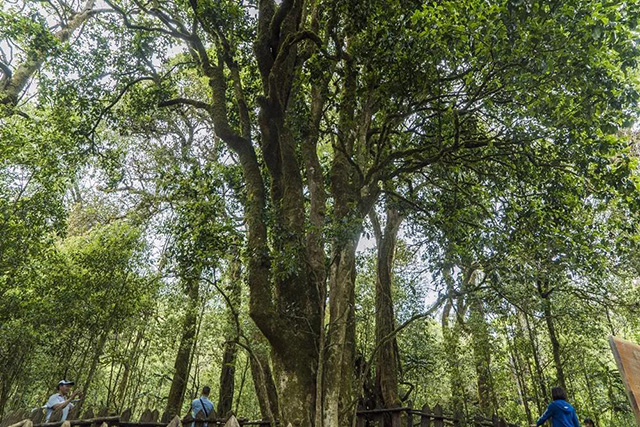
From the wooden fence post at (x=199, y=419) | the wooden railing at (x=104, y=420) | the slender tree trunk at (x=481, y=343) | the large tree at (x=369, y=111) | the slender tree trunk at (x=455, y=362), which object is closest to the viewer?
the large tree at (x=369, y=111)

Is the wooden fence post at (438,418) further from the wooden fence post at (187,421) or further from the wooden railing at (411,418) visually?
the wooden fence post at (187,421)

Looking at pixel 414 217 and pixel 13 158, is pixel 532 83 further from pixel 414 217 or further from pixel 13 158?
pixel 13 158

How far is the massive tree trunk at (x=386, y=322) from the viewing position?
7.48 m

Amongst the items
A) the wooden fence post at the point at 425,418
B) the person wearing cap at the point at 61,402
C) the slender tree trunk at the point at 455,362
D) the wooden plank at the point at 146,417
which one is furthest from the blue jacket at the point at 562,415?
the person wearing cap at the point at 61,402

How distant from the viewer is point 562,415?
4.95m

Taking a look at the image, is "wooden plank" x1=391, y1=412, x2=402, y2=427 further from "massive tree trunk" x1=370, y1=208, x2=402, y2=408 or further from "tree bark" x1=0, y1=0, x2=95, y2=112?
"tree bark" x1=0, y1=0, x2=95, y2=112

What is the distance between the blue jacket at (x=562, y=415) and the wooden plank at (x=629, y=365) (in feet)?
14.1

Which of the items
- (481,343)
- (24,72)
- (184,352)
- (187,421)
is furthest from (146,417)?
(24,72)

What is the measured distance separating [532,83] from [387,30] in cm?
180

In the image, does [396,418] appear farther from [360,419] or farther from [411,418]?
[360,419]

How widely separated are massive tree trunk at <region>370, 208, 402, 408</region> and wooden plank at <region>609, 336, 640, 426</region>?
481 cm

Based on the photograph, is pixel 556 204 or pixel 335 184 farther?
pixel 335 184

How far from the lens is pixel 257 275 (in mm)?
4730

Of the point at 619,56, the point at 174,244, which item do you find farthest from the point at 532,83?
the point at 174,244
